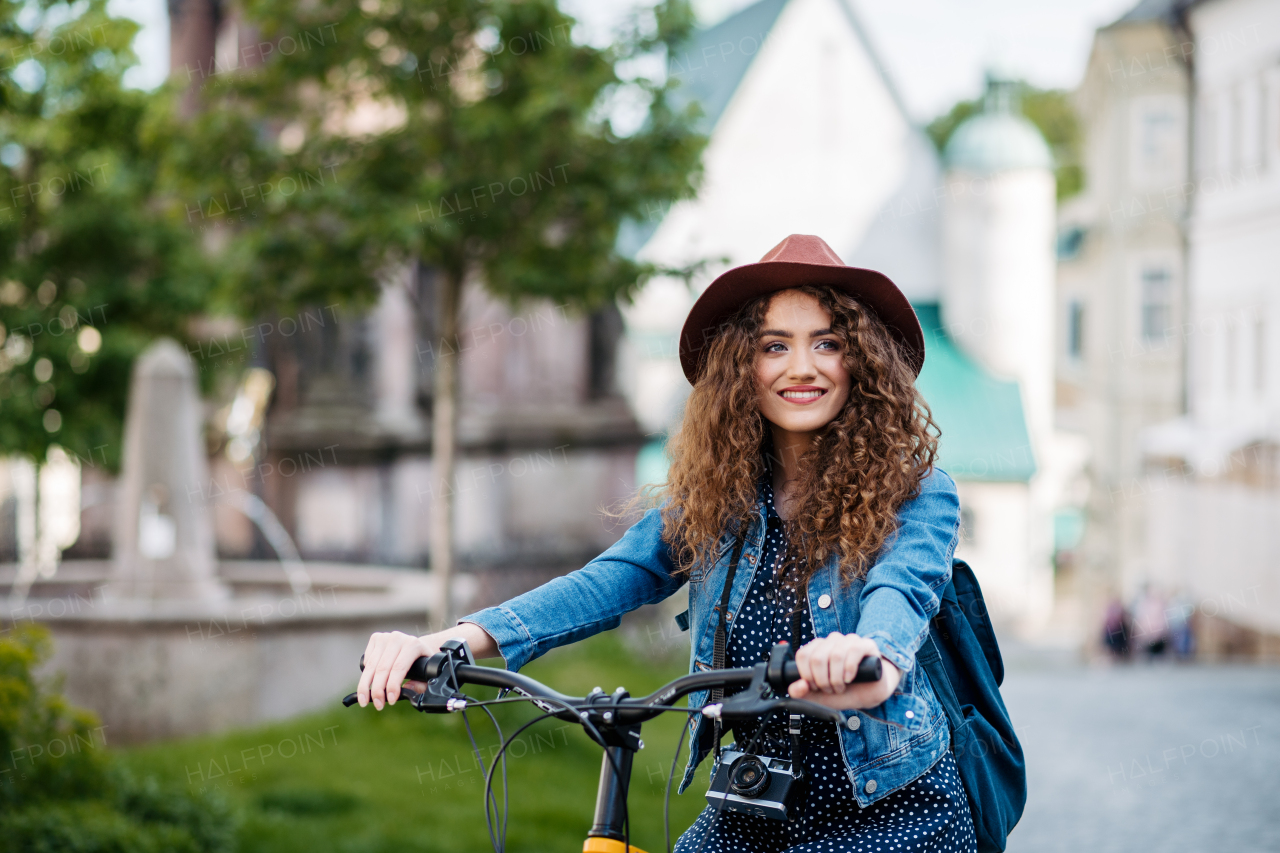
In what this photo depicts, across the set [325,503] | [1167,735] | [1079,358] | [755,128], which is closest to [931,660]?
[1167,735]

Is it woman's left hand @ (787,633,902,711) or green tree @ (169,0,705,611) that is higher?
green tree @ (169,0,705,611)

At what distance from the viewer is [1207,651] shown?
81.4 ft

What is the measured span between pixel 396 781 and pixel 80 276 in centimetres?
1219

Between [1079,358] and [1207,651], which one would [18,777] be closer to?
[1207,651]

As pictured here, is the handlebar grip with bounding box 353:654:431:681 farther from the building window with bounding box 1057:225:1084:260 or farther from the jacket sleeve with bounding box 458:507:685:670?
the building window with bounding box 1057:225:1084:260

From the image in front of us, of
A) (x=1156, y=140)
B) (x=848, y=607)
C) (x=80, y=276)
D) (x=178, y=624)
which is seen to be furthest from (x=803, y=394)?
(x=1156, y=140)

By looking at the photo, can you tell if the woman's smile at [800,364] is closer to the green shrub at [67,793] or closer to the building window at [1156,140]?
the green shrub at [67,793]

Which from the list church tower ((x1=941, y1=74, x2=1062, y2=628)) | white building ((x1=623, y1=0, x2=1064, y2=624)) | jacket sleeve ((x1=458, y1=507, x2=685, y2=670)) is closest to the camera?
jacket sleeve ((x1=458, y1=507, x2=685, y2=670))

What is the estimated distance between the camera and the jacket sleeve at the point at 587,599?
102 inches

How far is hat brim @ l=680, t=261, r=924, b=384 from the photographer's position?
276 cm

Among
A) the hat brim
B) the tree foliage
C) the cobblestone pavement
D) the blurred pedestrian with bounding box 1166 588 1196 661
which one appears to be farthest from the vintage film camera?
the blurred pedestrian with bounding box 1166 588 1196 661

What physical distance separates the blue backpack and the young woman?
2.3 inches

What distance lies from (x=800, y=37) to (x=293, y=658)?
75.9ft

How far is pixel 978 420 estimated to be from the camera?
95.7 ft
